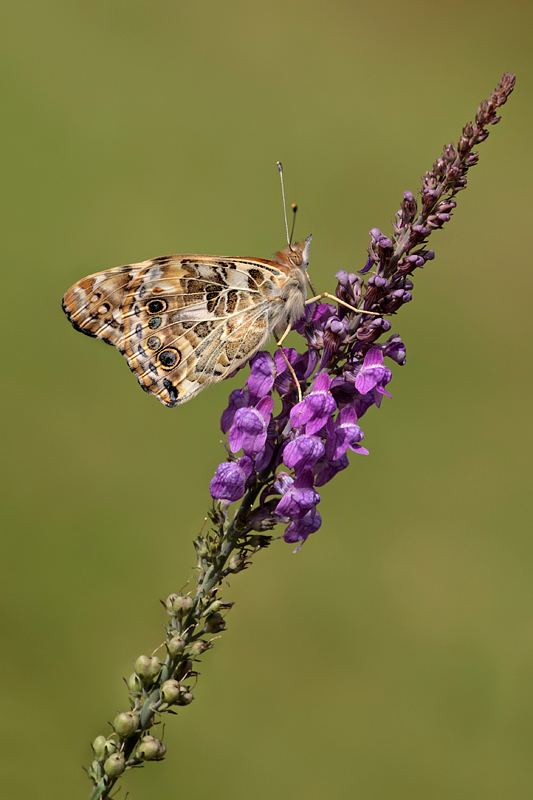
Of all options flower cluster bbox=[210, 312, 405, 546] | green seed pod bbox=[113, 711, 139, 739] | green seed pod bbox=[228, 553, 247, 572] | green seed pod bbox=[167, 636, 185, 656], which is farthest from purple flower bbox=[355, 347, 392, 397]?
green seed pod bbox=[113, 711, 139, 739]

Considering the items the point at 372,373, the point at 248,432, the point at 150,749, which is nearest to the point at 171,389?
the point at 248,432

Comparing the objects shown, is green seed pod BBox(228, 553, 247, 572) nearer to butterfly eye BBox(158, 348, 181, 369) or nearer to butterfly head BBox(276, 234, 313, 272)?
butterfly eye BBox(158, 348, 181, 369)

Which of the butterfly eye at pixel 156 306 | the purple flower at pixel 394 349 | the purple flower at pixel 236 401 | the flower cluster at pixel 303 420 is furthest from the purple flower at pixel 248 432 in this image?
the butterfly eye at pixel 156 306

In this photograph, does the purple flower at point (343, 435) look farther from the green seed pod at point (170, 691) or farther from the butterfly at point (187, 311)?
the green seed pod at point (170, 691)

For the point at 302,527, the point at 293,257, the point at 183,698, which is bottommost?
the point at 183,698

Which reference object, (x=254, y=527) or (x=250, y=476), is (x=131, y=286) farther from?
(x=254, y=527)

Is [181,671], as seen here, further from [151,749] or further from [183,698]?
[151,749]
